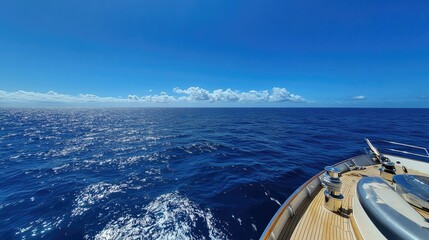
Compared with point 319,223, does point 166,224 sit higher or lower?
lower

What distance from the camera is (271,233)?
384cm

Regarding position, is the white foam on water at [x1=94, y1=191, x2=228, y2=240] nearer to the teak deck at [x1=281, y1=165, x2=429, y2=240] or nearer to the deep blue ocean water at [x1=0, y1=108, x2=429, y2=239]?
the deep blue ocean water at [x1=0, y1=108, x2=429, y2=239]

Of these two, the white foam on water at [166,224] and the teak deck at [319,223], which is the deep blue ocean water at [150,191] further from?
the teak deck at [319,223]

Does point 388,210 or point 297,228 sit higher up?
point 388,210

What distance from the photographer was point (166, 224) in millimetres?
6730

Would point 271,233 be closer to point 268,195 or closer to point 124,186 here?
point 268,195

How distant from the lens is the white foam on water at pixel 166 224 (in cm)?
621

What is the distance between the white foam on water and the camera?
621 centimetres

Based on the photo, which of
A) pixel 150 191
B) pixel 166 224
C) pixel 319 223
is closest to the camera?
pixel 319 223

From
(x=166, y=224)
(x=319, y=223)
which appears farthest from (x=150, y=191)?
(x=319, y=223)

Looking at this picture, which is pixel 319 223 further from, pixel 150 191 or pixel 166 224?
pixel 150 191

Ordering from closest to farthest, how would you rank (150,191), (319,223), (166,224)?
(319,223)
(166,224)
(150,191)

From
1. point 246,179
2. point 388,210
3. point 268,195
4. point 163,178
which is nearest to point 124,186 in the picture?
point 163,178

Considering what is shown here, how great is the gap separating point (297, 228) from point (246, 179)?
6.14 metres
